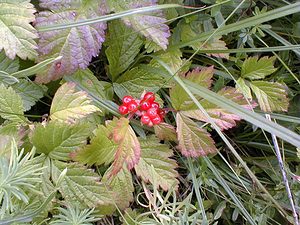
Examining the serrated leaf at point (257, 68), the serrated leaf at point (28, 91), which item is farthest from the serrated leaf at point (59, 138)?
the serrated leaf at point (257, 68)

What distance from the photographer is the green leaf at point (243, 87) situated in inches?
56.0

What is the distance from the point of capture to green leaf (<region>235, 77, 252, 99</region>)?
1422 millimetres

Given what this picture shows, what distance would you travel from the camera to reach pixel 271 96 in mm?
1456

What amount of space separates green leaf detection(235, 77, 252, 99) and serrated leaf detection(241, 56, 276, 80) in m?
0.02

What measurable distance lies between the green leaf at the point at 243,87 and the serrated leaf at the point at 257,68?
0.02 m

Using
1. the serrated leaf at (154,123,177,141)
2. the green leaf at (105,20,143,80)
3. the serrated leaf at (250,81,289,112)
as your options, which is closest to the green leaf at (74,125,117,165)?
the serrated leaf at (154,123,177,141)

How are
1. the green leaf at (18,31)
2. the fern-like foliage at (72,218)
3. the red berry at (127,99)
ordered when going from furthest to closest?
1. the red berry at (127,99)
2. the green leaf at (18,31)
3. the fern-like foliage at (72,218)

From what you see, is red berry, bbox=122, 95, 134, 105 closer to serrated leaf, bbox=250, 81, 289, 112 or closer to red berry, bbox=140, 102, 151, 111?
red berry, bbox=140, 102, 151, 111

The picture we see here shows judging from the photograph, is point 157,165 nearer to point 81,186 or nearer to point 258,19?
point 81,186

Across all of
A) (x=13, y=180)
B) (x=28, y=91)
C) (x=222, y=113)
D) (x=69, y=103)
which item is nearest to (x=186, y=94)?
(x=222, y=113)

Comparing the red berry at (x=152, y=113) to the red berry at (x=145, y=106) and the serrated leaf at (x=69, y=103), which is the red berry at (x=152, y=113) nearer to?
the red berry at (x=145, y=106)

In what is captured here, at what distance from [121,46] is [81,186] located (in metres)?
0.43

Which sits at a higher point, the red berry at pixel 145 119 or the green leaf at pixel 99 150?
the red berry at pixel 145 119

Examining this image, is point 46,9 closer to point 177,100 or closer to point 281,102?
point 177,100
